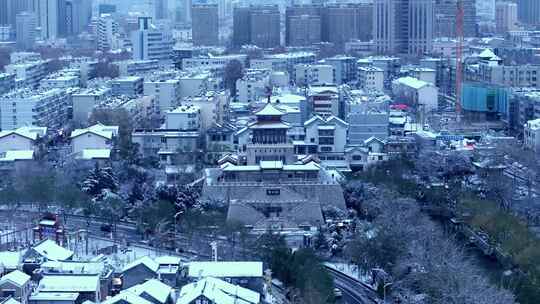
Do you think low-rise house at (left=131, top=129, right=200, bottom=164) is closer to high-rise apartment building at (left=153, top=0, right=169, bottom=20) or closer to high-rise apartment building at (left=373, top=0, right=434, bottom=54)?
high-rise apartment building at (left=373, top=0, right=434, bottom=54)

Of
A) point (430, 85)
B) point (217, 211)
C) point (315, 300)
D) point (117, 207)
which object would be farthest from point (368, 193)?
point (430, 85)

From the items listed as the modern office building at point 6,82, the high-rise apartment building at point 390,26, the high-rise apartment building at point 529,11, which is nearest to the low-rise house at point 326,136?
the modern office building at point 6,82

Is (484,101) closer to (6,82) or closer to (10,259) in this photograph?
(6,82)

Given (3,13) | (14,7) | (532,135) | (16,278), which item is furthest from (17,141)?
(3,13)

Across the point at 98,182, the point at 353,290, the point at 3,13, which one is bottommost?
the point at 353,290

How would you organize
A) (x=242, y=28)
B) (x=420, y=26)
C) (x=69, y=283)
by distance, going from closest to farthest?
(x=69, y=283), (x=420, y=26), (x=242, y=28)
